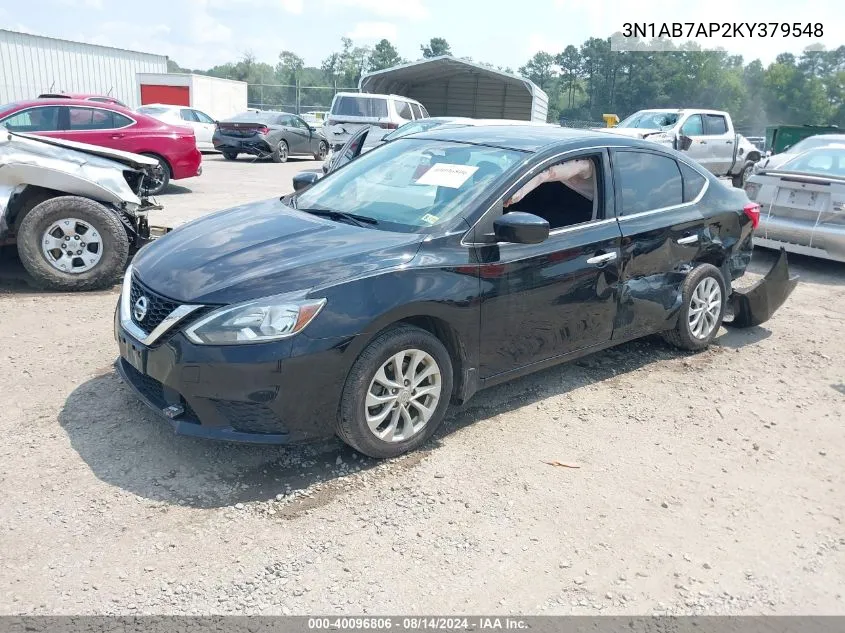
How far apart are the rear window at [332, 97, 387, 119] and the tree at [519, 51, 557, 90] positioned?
71.7 meters

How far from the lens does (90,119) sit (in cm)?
1203

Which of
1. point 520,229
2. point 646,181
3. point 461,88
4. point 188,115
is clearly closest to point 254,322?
point 520,229

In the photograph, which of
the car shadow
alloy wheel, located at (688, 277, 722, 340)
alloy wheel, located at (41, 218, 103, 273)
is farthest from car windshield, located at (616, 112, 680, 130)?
the car shadow

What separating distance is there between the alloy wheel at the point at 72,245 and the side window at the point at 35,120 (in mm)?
6120

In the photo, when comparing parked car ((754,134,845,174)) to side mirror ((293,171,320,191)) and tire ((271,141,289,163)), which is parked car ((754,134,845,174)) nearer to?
side mirror ((293,171,320,191))

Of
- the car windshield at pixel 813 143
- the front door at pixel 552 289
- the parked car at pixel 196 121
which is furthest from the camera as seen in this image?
the parked car at pixel 196 121

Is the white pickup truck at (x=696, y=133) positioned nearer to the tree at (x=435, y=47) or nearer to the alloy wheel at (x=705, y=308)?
the alloy wheel at (x=705, y=308)

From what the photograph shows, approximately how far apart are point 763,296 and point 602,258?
93.8 inches

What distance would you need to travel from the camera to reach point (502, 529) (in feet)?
10.8

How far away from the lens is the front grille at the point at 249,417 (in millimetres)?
3357

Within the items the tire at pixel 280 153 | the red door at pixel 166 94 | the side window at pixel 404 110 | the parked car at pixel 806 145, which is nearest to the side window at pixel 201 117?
the tire at pixel 280 153

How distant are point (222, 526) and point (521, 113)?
83.0 ft

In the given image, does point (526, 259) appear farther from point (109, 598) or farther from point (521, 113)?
point (521, 113)

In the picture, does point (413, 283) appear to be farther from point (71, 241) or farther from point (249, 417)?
point (71, 241)
